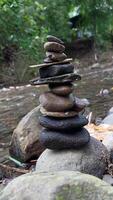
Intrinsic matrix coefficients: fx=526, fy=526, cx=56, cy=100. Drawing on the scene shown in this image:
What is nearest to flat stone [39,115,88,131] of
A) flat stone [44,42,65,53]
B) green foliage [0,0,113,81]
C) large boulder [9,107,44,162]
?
flat stone [44,42,65,53]

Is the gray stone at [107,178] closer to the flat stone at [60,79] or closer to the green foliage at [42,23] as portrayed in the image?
the flat stone at [60,79]

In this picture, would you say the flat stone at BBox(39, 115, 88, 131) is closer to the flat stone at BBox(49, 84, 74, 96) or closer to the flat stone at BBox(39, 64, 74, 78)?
the flat stone at BBox(49, 84, 74, 96)

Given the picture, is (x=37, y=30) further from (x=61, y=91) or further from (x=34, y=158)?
(x=61, y=91)

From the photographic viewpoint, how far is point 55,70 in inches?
202

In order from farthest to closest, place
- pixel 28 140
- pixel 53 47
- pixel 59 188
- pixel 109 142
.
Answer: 1. pixel 28 140
2. pixel 109 142
3. pixel 53 47
4. pixel 59 188

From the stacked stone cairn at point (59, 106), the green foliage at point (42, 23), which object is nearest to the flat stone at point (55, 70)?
the stacked stone cairn at point (59, 106)

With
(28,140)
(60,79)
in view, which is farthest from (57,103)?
(28,140)

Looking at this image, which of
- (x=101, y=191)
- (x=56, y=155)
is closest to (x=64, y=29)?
(x=56, y=155)

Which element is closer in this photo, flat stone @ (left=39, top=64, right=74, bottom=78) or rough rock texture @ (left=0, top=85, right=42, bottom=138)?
flat stone @ (left=39, top=64, right=74, bottom=78)

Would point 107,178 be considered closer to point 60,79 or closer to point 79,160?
point 79,160

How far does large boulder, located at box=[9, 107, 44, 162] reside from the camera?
6.35 meters

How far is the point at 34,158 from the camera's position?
254 inches

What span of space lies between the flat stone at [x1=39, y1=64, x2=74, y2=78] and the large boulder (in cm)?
133

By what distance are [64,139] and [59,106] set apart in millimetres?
330
